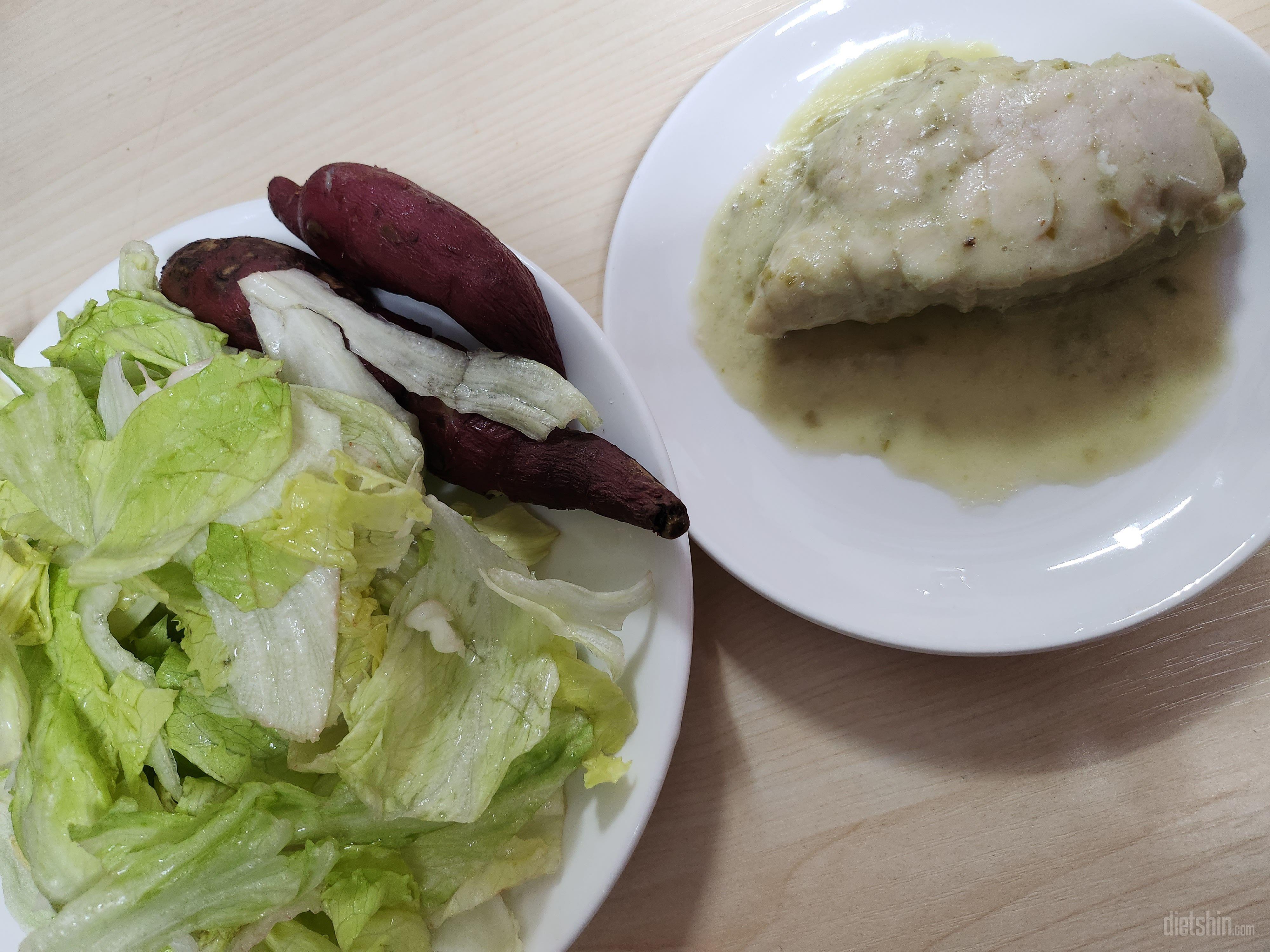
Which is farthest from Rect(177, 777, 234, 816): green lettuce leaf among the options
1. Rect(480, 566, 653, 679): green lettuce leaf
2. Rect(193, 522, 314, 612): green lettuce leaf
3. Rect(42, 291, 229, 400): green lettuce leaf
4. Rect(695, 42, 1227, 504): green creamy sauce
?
Rect(695, 42, 1227, 504): green creamy sauce

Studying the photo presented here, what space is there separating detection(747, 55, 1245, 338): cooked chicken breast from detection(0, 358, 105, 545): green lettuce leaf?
2.93 feet

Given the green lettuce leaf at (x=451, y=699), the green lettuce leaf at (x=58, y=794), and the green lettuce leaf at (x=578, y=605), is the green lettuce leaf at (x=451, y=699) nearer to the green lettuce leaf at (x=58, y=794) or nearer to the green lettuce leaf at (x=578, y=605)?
the green lettuce leaf at (x=578, y=605)

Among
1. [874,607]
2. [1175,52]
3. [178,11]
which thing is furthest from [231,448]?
[1175,52]

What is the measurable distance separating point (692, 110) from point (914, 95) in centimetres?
33

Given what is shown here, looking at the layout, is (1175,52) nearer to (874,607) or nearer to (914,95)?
(914,95)

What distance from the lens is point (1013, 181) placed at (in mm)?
1018

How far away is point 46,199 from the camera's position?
1407mm

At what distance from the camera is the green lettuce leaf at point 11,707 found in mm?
869

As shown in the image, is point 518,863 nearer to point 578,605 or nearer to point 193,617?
point 578,605

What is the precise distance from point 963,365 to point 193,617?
3.56ft

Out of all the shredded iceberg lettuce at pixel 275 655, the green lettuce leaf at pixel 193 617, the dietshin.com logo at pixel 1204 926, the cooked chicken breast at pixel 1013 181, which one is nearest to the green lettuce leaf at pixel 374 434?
the shredded iceberg lettuce at pixel 275 655

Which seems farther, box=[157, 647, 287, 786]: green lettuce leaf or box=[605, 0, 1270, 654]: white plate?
box=[605, 0, 1270, 654]: white plate

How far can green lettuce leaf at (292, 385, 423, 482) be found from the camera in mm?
875

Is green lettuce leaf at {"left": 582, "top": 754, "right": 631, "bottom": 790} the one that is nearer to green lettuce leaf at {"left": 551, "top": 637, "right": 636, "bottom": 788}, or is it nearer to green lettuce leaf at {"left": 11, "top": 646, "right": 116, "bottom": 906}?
green lettuce leaf at {"left": 551, "top": 637, "right": 636, "bottom": 788}
